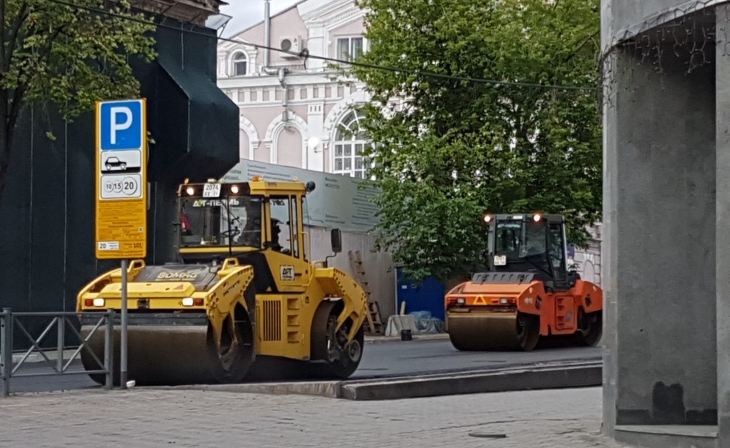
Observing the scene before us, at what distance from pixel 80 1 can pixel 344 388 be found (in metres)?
11.3

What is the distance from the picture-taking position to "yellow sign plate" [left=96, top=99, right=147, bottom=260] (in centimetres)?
1647

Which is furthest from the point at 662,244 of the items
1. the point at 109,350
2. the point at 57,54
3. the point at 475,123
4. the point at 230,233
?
the point at 475,123

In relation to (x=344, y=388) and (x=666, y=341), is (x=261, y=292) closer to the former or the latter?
(x=344, y=388)

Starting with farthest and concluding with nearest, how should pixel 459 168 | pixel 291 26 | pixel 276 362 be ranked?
pixel 291 26 < pixel 459 168 < pixel 276 362

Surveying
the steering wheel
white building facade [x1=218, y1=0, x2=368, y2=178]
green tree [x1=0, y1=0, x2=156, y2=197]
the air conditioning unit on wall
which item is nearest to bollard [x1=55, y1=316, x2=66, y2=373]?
the steering wheel

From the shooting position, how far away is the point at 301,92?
59500 mm

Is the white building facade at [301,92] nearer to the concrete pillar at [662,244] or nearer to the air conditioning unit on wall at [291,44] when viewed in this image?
the air conditioning unit on wall at [291,44]

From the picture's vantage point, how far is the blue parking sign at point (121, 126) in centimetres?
1648

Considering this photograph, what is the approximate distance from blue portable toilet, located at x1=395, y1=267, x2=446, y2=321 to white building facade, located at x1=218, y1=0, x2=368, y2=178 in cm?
1449

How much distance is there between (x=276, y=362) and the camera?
20.9 m

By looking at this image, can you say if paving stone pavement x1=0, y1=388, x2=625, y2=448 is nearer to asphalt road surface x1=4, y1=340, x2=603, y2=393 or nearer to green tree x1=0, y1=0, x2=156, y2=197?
asphalt road surface x1=4, y1=340, x2=603, y2=393

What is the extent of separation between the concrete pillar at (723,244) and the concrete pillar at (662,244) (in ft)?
4.91

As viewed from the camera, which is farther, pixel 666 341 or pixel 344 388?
pixel 344 388

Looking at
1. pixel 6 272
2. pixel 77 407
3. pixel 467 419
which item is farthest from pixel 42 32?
pixel 467 419
